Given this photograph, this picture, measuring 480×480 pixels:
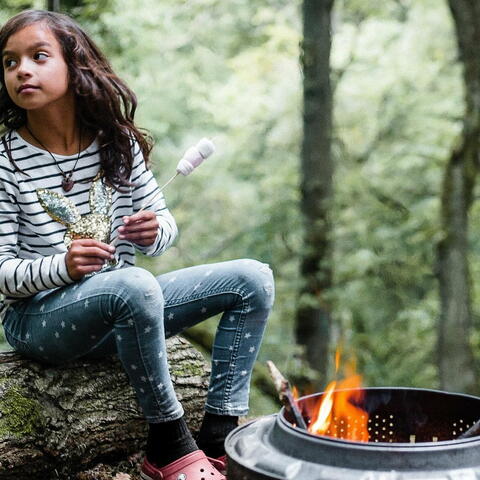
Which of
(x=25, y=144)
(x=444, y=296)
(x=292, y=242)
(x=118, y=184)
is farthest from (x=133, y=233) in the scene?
(x=292, y=242)

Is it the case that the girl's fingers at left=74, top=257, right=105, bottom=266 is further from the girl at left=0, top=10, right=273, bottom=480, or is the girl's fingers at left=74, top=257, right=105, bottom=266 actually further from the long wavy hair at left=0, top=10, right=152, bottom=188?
the long wavy hair at left=0, top=10, right=152, bottom=188

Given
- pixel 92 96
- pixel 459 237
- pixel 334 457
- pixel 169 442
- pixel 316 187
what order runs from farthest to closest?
1. pixel 316 187
2. pixel 459 237
3. pixel 92 96
4. pixel 169 442
5. pixel 334 457

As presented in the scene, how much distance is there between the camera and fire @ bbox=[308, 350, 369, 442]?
1.98 m

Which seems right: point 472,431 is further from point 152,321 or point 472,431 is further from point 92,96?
point 92,96

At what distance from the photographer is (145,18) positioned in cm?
539

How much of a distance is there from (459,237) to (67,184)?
4537mm

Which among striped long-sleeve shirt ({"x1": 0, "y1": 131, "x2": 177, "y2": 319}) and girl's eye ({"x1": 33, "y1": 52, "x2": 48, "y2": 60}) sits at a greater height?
girl's eye ({"x1": 33, "y1": 52, "x2": 48, "y2": 60})

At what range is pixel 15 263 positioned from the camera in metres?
2.22

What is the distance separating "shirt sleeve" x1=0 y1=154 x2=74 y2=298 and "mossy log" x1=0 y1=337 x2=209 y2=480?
0.33 meters

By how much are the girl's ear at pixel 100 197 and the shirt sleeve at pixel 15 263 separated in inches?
9.0

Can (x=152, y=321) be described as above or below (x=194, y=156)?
below

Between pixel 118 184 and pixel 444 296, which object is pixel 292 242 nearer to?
pixel 444 296

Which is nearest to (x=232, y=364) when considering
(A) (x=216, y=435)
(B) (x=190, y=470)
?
(A) (x=216, y=435)

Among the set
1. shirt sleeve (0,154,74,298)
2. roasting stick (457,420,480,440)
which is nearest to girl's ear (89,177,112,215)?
shirt sleeve (0,154,74,298)
